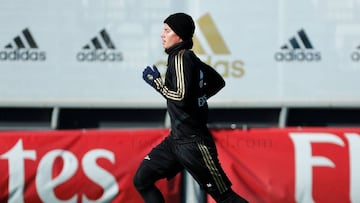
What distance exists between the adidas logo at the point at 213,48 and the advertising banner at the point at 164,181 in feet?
1.74

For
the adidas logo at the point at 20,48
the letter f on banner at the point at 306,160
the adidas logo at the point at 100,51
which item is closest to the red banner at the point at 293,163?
the letter f on banner at the point at 306,160

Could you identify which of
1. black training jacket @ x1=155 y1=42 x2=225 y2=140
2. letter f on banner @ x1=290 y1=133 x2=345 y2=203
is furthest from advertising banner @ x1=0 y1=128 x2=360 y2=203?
black training jacket @ x1=155 y1=42 x2=225 y2=140

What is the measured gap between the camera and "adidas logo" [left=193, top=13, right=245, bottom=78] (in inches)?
278

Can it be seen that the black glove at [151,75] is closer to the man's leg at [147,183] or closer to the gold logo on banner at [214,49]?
the man's leg at [147,183]

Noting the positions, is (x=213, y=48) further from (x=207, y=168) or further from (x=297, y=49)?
(x=207, y=168)

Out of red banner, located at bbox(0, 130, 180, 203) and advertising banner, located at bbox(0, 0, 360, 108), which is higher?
advertising banner, located at bbox(0, 0, 360, 108)

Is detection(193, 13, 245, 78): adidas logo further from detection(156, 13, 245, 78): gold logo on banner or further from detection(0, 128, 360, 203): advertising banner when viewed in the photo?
detection(0, 128, 360, 203): advertising banner

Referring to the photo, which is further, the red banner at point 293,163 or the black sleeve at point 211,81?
the red banner at point 293,163

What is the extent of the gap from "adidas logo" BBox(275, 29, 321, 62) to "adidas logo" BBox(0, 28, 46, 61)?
2.04 metres

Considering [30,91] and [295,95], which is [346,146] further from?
[30,91]

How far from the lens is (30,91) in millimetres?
7074

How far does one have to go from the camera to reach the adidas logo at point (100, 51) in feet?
23.1

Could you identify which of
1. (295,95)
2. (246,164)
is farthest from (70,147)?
(295,95)

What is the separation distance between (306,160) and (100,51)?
1.91 m
